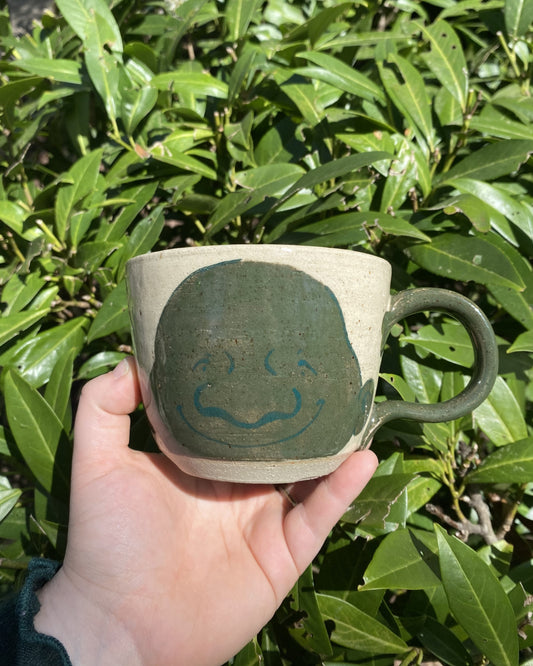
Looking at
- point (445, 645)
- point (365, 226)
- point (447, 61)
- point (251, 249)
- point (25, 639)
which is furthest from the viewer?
point (447, 61)

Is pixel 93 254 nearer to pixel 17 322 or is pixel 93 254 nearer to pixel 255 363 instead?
pixel 17 322

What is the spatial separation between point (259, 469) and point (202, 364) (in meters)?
0.16

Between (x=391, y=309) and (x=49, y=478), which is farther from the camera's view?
(x=49, y=478)

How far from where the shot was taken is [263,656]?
3.05 ft

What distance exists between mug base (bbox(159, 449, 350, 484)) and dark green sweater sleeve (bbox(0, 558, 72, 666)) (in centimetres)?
30

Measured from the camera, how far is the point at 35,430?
0.99 meters

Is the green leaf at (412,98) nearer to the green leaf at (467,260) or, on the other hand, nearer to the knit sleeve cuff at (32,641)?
the green leaf at (467,260)

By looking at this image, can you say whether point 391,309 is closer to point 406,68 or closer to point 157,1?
point 406,68

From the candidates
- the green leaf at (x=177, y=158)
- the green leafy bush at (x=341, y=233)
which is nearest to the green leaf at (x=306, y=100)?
the green leafy bush at (x=341, y=233)

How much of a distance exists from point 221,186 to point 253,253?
626 millimetres

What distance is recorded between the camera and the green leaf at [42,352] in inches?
43.0

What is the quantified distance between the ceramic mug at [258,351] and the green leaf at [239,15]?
0.82 meters

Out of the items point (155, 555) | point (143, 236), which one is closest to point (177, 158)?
point (143, 236)

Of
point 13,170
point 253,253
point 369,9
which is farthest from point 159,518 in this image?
point 369,9
